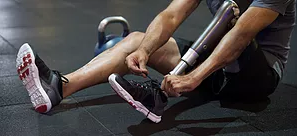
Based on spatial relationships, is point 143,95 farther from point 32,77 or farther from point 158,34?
point 32,77

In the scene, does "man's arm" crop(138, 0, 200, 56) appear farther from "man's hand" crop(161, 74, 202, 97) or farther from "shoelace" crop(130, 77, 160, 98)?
"man's hand" crop(161, 74, 202, 97)

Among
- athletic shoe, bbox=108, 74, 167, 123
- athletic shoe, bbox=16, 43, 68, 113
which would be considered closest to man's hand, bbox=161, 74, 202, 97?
athletic shoe, bbox=108, 74, 167, 123

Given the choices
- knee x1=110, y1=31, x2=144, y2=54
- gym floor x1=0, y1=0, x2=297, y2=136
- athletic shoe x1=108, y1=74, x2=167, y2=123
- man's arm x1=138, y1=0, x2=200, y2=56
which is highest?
man's arm x1=138, y1=0, x2=200, y2=56

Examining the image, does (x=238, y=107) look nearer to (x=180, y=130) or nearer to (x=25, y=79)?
(x=180, y=130)

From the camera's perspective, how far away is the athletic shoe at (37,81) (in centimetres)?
192

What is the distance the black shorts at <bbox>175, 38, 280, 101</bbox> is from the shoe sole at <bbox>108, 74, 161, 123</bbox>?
254 mm

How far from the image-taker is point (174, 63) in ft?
7.43

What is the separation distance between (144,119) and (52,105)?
0.39 metres

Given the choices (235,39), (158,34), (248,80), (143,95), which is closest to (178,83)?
(143,95)

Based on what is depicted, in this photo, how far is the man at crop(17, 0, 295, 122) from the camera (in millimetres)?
1882

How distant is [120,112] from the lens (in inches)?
83.8

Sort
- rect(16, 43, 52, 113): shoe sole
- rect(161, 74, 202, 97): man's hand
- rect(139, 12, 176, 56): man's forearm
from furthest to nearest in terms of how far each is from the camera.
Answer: rect(139, 12, 176, 56): man's forearm, rect(16, 43, 52, 113): shoe sole, rect(161, 74, 202, 97): man's hand

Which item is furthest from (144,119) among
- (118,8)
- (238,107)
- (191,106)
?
(118,8)

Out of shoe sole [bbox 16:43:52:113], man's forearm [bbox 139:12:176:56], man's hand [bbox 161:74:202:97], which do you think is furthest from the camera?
man's forearm [bbox 139:12:176:56]
